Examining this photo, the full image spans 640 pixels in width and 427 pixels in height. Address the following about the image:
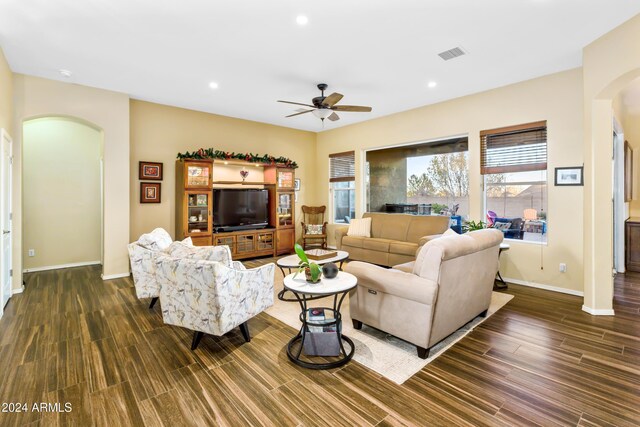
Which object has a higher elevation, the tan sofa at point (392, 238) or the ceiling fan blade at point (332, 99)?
the ceiling fan blade at point (332, 99)

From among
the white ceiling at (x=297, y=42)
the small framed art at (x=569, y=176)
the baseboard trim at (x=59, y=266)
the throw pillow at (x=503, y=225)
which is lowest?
the baseboard trim at (x=59, y=266)

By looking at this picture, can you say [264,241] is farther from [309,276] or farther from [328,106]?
[309,276]

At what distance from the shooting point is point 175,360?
8.46 feet

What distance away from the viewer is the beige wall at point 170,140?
549cm

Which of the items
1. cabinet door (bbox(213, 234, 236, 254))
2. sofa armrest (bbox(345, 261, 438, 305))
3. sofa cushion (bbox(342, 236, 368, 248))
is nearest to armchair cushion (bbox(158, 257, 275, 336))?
sofa armrest (bbox(345, 261, 438, 305))

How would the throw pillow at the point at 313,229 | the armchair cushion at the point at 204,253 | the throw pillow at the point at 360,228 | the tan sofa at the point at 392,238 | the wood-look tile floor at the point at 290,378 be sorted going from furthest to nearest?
the throw pillow at the point at 313,229
the throw pillow at the point at 360,228
the tan sofa at the point at 392,238
the armchair cushion at the point at 204,253
the wood-look tile floor at the point at 290,378

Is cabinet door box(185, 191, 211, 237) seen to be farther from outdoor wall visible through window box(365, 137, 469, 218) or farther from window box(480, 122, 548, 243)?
window box(480, 122, 548, 243)

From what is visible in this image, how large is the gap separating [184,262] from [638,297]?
5.66 m

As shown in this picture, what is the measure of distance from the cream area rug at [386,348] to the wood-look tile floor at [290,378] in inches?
3.5

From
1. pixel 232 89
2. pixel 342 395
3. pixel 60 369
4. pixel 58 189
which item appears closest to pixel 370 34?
pixel 232 89

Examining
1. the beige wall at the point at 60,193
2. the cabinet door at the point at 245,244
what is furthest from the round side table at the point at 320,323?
the beige wall at the point at 60,193

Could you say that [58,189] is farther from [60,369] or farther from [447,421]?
[447,421]

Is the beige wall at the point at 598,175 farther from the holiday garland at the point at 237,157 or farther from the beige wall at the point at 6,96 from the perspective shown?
the beige wall at the point at 6,96

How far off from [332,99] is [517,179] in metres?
Result: 3.24
